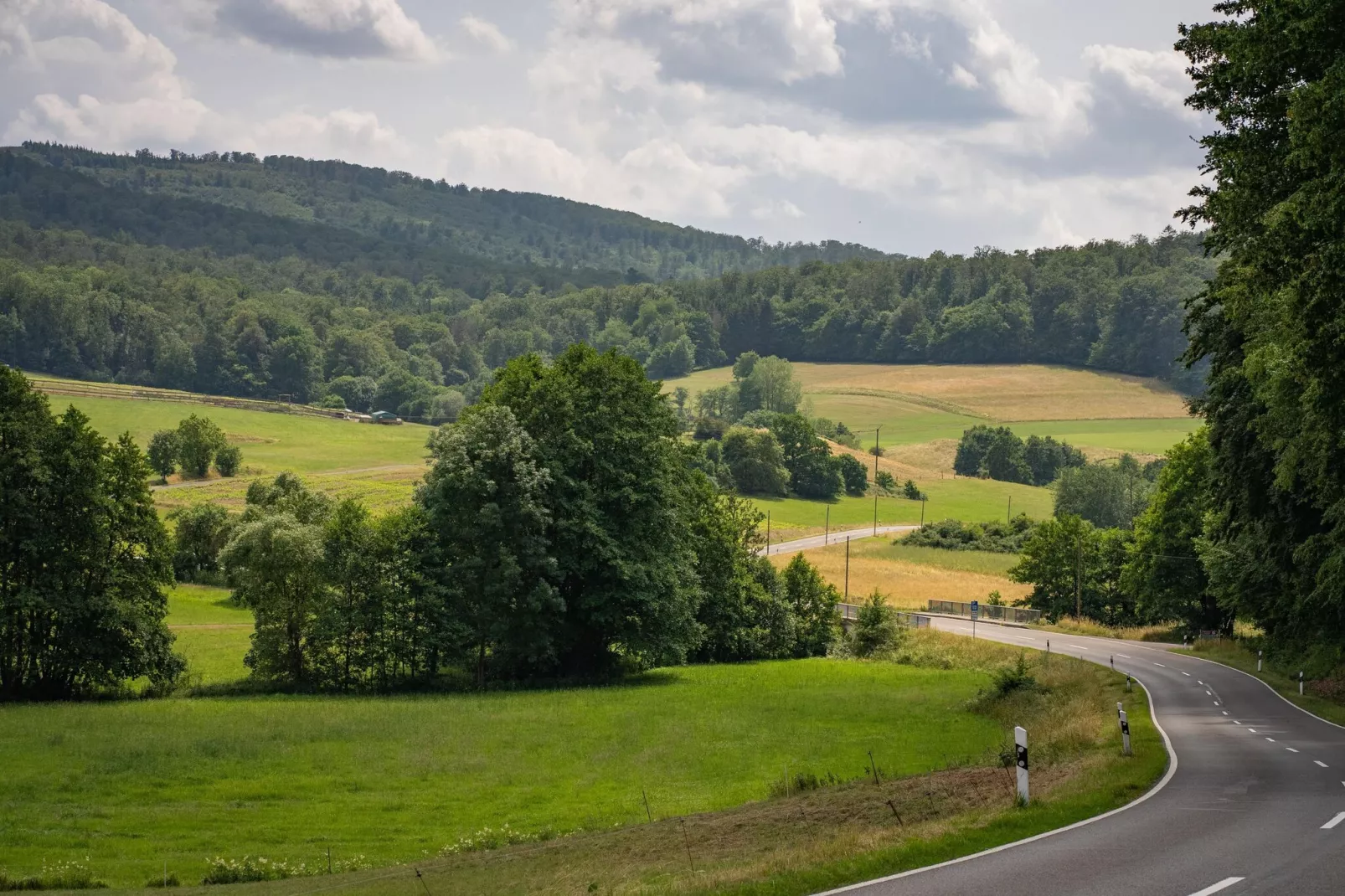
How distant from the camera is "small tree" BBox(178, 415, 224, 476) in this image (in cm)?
14588

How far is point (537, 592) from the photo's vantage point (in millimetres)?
60906

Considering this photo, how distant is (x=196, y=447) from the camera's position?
145750 mm

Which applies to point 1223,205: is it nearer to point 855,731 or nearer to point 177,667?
point 855,731

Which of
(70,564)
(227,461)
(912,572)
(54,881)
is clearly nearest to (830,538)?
(912,572)

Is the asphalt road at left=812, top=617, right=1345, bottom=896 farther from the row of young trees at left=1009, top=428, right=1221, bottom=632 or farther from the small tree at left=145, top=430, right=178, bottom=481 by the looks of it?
the small tree at left=145, top=430, right=178, bottom=481

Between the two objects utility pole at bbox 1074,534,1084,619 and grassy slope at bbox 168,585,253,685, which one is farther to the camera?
utility pole at bbox 1074,534,1084,619

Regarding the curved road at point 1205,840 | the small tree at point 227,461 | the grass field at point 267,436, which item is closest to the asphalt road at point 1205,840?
→ the curved road at point 1205,840

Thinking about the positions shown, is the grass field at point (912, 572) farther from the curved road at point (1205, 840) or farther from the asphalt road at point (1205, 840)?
the curved road at point (1205, 840)

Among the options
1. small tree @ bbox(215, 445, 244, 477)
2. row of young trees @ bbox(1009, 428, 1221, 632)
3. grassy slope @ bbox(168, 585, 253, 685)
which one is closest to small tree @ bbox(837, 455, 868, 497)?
small tree @ bbox(215, 445, 244, 477)

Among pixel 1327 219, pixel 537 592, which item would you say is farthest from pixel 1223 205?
pixel 537 592

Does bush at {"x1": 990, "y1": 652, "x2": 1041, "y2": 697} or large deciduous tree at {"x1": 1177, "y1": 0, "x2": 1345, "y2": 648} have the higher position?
large deciduous tree at {"x1": 1177, "y1": 0, "x2": 1345, "y2": 648}

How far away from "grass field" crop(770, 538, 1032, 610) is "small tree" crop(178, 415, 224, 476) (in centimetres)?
6098

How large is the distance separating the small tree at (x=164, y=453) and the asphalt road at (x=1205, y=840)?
12719cm

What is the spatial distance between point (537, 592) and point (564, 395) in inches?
392
